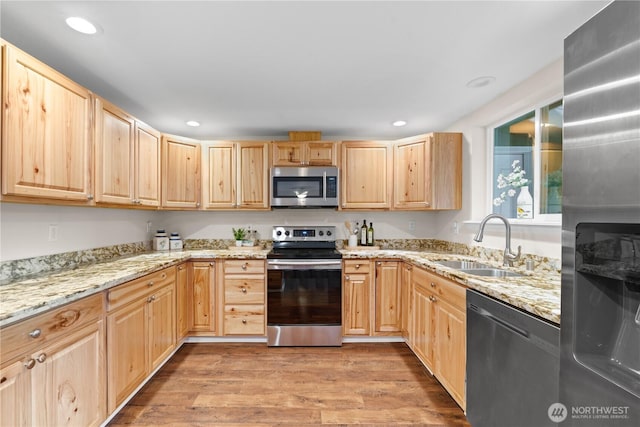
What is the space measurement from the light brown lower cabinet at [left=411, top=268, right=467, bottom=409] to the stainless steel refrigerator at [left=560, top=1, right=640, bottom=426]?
2.68 ft

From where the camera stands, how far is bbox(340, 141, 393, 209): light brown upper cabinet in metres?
3.12

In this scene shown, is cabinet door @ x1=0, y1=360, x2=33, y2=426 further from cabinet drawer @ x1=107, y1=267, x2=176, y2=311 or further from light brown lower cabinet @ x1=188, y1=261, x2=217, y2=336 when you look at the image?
light brown lower cabinet @ x1=188, y1=261, x2=217, y2=336

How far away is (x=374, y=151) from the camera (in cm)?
312

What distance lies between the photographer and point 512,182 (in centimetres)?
229

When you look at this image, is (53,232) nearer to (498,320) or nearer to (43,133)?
(43,133)

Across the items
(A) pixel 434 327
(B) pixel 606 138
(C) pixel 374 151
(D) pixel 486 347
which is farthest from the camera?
(C) pixel 374 151

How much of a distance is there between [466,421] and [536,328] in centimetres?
105

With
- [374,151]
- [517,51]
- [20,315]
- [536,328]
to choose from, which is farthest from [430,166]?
[20,315]

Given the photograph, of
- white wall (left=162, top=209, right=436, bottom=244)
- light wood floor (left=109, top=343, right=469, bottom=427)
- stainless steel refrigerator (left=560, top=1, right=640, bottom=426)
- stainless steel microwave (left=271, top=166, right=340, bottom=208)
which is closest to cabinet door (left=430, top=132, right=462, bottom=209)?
white wall (left=162, top=209, right=436, bottom=244)

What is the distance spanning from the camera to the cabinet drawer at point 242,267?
278 cm

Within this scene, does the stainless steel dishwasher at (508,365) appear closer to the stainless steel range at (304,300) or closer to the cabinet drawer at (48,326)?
the stainless steel range at (304,300)

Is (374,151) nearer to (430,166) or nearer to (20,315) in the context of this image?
(430,166)

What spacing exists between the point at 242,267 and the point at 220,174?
1.09 metres

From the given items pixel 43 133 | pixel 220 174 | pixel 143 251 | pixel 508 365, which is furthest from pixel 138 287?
pixel 508 365
